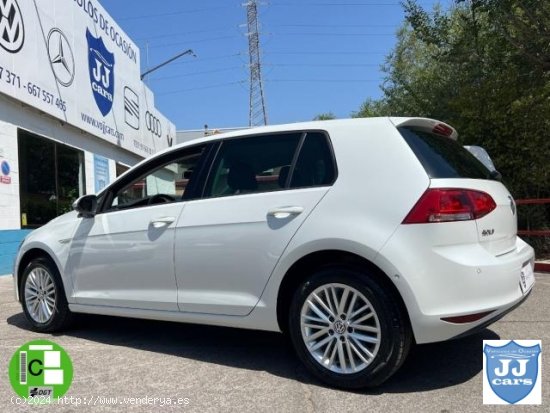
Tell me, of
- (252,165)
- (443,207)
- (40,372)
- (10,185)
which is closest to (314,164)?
(252,165)

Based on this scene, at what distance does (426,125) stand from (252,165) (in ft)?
4.41

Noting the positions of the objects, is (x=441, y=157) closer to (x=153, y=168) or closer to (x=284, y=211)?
(x=284, y=211)

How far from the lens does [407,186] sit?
3.55m

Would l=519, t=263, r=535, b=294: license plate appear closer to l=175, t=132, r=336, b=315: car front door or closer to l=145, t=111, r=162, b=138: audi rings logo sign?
l=175, t=132, r=336, b=315: car front door

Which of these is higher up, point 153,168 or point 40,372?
point 153,168

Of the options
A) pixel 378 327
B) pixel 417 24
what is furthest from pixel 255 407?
pixel 417 24

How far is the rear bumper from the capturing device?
339 centimetres

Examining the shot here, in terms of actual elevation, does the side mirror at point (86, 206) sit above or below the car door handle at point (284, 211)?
above

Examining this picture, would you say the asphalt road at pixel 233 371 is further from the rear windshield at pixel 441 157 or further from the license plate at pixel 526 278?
the rear windshield at pixel 441 157

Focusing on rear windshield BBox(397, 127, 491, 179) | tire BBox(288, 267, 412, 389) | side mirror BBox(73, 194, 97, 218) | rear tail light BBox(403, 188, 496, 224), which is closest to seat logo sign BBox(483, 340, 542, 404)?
tire BBox(288, 267, 412, 389)

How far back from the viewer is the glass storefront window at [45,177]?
38.7 feet

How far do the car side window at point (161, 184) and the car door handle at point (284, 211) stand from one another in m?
0.97

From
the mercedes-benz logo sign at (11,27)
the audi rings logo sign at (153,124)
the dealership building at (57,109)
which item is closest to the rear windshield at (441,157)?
the dealership building at (57,109)

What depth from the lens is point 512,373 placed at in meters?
3.72
